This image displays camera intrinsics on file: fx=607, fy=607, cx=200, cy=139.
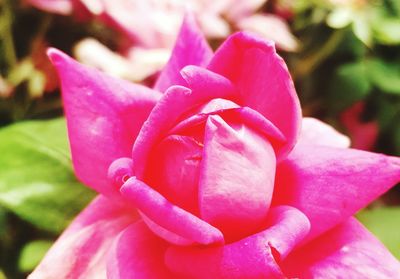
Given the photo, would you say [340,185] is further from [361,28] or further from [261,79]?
[361,28]

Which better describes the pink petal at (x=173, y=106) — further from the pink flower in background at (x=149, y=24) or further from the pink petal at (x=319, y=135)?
the pink flower in background at (x=149, y=24)

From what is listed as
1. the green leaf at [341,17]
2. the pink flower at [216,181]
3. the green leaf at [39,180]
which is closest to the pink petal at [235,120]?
the pink flower at [216,181]

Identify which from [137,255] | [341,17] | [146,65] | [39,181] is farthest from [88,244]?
[341,17]

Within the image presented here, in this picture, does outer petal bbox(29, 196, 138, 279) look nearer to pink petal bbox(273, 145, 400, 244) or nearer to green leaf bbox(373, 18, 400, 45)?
pink petal bbox(273, 145, 400, 244)

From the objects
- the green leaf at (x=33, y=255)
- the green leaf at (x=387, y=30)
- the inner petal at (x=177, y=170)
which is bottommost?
the green leaf at (x=33, y=255)

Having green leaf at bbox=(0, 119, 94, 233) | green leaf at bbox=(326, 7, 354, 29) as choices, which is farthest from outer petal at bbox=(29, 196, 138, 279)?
green leaf at bbox=(326, 7, 354, 29)

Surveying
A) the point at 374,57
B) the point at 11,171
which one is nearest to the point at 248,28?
the point at 374,57
